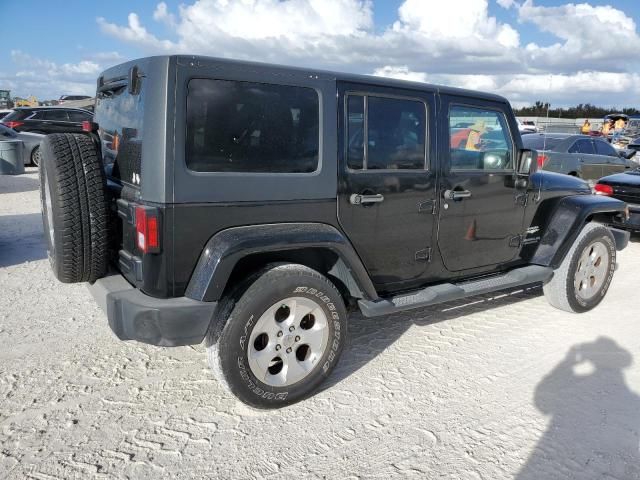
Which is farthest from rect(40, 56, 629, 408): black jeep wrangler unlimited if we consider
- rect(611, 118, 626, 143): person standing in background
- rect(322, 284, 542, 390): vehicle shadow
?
rect(611, 118, 626, 143): person standing in background

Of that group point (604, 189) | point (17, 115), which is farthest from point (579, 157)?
point (17, 115)

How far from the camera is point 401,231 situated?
3.52m

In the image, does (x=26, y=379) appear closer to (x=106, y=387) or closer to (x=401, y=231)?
(x=106, y=387)

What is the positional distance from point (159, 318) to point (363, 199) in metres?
1.40

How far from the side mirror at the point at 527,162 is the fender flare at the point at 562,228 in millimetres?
681

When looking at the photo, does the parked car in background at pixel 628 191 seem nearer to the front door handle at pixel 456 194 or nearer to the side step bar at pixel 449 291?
the side step bar at pixel 449 291

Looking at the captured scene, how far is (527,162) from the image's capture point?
4.15 meters

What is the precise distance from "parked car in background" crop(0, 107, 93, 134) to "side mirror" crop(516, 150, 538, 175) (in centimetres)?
1280

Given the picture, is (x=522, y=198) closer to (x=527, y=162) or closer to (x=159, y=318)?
(x=527, y=162)

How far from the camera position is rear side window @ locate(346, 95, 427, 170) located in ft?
10.8

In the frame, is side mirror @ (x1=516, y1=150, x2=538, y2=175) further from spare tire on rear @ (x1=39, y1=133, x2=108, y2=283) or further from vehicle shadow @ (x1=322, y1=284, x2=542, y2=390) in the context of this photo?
spare tire on rear @ (x1=39, y1=133, x2=108, y2=283)

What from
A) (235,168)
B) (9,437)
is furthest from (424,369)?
(9,437)

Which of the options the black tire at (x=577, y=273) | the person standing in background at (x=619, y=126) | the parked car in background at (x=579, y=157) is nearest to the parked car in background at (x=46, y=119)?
the parked car in background at (x=579, y=157)

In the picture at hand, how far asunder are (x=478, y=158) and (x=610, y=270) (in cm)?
204
